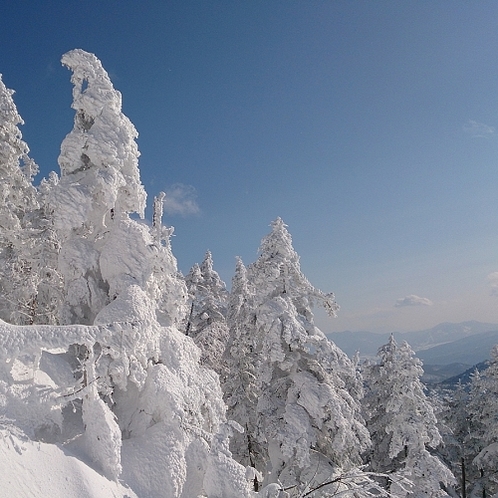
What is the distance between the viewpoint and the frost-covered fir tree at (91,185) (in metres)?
8.62

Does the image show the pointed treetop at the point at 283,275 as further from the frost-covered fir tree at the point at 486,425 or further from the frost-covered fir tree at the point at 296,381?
the frost-covered fir tree at the point at 486,425

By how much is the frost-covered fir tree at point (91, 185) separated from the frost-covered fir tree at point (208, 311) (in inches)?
557

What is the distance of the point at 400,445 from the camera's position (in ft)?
61.7

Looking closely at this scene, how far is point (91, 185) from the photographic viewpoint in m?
8.73

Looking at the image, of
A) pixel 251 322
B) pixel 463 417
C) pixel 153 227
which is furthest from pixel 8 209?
pixel 463 417

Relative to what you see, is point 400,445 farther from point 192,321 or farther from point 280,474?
point 192,321

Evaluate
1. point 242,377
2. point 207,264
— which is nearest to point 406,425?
point 242,377

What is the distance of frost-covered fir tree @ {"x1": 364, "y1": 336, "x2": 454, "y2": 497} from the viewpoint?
17.7 metres

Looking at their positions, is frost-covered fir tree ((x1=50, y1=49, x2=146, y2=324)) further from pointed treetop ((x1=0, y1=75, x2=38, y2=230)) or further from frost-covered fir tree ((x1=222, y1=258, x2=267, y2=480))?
frost-covered fir tree ((x1=222, y1=258, x2=267, y2=480))

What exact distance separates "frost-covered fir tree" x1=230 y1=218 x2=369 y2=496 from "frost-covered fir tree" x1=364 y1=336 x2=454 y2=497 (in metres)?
4.18

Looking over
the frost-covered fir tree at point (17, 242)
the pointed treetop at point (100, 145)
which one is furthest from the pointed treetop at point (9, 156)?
the pointed treetop at point (100, 145)

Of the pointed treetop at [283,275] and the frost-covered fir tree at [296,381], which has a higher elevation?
the pointed treetop at [283,275]

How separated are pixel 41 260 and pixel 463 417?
33898mm

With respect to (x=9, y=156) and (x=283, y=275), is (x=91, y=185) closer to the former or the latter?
(x=283, y=275)
